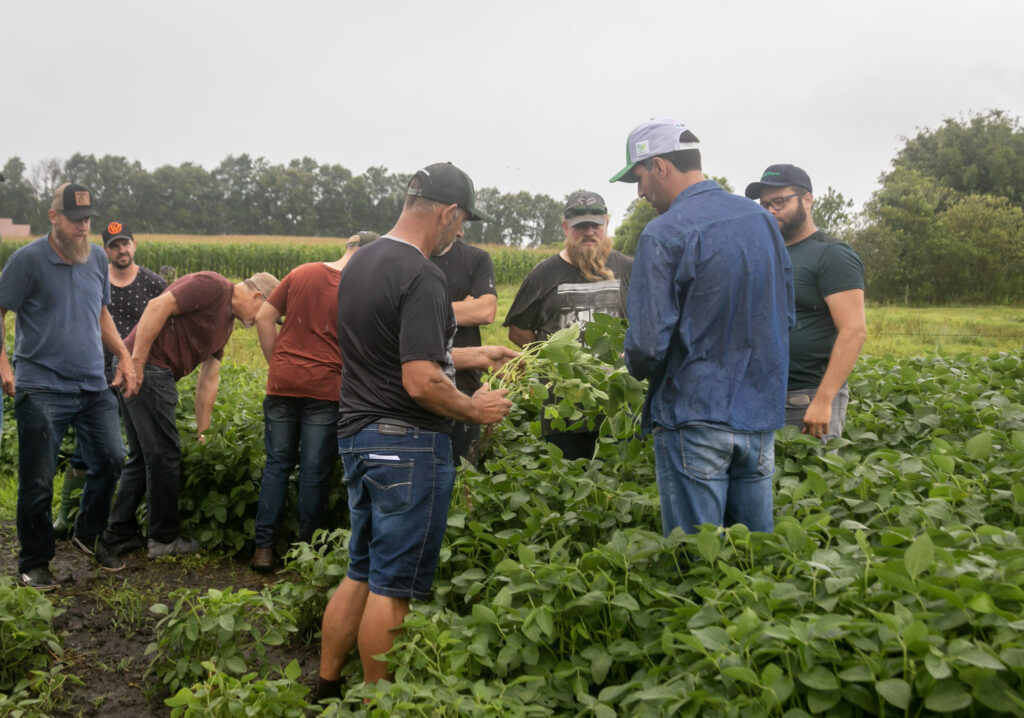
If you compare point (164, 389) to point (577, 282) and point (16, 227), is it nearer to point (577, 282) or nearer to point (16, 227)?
point (577, 282)

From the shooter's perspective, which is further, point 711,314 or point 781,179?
point 781,179

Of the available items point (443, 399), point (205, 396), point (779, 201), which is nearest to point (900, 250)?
point (779, 201)

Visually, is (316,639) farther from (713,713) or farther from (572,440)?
(713,713)

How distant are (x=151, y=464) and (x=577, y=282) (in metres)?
2.81

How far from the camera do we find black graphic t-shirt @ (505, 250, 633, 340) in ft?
15.9

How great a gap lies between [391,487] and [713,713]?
1391 mm

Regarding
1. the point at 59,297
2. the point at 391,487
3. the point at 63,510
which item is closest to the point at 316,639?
the point at 391,487

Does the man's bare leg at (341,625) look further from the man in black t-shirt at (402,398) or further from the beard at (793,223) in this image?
the beard at (793,223)

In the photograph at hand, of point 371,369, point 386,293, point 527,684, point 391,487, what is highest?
point 386,293

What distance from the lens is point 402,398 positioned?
311 centimetres

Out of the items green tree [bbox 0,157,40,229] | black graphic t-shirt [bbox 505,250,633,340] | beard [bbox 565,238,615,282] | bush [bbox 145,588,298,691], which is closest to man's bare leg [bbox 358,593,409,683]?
bush [bbox 145,588,298,691]

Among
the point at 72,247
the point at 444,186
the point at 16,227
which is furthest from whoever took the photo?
the point at 16,227

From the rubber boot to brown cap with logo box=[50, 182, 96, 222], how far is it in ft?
6.63

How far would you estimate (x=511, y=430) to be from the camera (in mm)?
5305
